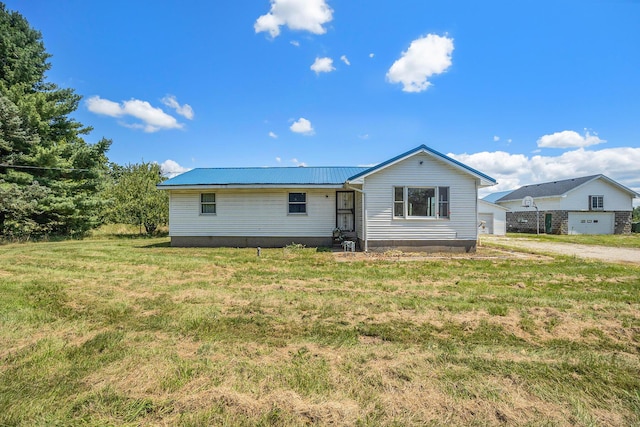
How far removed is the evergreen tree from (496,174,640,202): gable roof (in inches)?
1388

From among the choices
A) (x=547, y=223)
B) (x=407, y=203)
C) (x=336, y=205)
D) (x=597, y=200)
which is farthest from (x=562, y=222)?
(x=336, y=205)

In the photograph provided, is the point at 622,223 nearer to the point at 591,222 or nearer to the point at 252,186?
the point at 591,222

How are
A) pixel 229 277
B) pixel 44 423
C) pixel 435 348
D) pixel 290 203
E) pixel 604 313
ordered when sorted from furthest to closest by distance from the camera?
pixel 290 203 → pixel 229 277 → pixel 604 313 → pixel 435 348 → pixel 44 423

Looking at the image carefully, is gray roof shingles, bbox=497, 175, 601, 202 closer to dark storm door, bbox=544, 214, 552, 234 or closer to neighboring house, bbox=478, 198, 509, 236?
dark storm door, bbox=544, 214, 552, 234

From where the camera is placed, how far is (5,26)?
17156 millimetres

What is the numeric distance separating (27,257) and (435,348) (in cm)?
1260

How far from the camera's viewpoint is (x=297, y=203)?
13828mm

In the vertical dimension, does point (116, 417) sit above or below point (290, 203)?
below

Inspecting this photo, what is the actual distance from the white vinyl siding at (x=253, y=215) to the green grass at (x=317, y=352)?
23.1ft

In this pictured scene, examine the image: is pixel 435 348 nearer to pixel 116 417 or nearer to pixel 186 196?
pixel 116 417

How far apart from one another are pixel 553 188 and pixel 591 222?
13.7 feet

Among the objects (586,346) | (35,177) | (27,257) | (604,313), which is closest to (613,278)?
(604,313)

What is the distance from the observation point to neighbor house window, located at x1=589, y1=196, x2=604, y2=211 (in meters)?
26.1

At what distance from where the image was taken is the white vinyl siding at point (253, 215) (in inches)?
540
